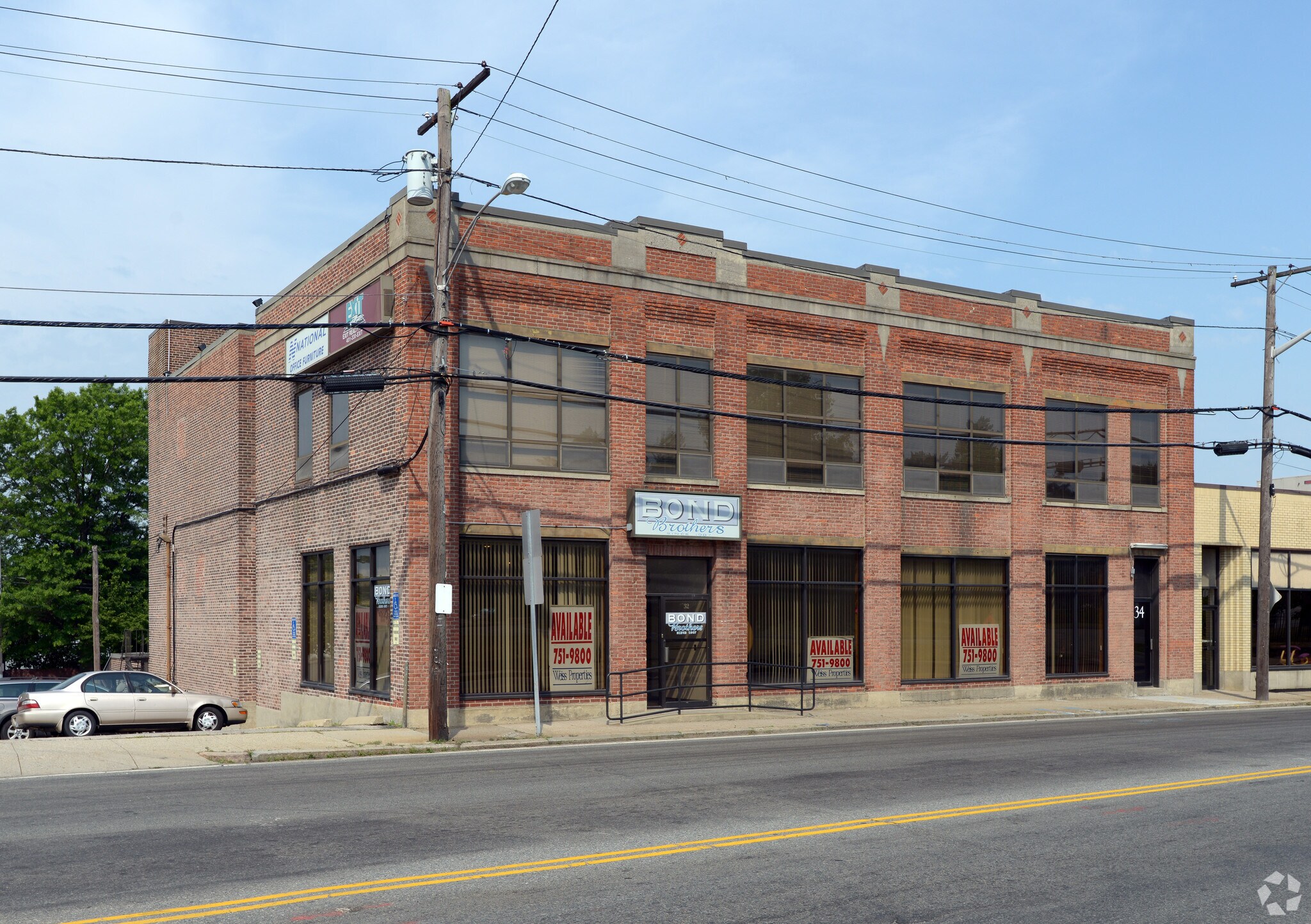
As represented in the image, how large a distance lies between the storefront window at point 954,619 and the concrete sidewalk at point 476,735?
2.85 ft

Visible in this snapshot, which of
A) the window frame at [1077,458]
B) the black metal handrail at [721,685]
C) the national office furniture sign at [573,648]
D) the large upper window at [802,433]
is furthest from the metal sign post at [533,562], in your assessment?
the window frame at [1077,458]

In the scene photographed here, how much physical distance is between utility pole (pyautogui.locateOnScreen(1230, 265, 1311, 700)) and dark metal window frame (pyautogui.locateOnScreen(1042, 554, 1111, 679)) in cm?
379

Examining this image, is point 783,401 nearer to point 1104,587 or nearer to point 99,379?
point 1104,587

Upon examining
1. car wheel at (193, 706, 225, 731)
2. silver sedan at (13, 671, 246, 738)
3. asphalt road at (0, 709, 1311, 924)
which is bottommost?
car wheel at (193, 706, 225, 731)

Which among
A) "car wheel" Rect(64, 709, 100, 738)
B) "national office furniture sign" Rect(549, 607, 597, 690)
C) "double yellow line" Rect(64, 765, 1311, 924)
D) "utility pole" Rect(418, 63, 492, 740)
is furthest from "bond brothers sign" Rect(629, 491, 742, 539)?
"double yellow line" Rect(64, 765, 1311, 924)

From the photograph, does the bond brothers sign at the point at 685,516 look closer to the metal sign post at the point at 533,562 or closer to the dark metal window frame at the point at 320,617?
the metal sign post at the point at 533,562

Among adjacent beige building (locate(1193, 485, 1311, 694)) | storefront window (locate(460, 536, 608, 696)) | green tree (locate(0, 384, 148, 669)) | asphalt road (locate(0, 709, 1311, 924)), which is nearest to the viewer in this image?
asphalt road (locate(0, 709, 1311, 924))

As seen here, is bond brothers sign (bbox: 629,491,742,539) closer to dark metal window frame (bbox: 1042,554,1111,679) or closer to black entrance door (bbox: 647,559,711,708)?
black entrance door (bbox: 647,559,711,708)

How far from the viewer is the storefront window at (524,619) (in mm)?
22203

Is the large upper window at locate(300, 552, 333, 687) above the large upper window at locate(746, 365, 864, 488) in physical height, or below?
below

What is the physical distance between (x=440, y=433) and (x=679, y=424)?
6455 mm

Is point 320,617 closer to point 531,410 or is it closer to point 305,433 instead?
point 305,433

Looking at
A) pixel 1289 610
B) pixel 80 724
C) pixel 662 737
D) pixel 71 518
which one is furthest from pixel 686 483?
pixel 71 518

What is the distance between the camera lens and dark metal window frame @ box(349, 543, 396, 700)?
2284 cm
